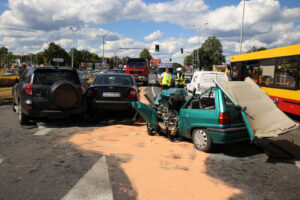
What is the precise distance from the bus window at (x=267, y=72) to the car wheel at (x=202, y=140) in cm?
720

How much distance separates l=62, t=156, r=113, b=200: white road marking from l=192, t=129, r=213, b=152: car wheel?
7.21 feet

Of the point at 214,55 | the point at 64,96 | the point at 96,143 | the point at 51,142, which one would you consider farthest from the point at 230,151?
the point at 214,55

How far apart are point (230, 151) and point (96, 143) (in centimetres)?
299

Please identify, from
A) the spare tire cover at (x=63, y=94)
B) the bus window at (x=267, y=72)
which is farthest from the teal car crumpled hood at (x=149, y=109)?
the bus window at (x=267, y=72)

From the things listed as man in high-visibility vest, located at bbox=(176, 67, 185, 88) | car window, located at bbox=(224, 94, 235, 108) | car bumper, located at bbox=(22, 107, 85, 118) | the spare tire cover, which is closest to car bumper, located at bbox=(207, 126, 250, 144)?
car window, located at bbox=(224, 94, 235, 108)

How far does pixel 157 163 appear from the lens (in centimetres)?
469

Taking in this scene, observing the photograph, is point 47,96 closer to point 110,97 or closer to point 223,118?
point 110,97

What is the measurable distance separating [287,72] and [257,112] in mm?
6346

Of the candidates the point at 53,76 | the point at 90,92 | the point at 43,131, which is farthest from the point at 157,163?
the point at 53,76

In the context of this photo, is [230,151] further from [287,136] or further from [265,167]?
[287,136]

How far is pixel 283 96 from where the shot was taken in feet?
33.8

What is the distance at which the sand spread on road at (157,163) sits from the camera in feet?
11.8

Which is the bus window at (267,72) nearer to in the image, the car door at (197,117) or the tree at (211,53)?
the car door at (197,117)

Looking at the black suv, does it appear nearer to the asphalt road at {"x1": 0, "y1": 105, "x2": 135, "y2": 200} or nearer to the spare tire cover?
the spare tire cover
